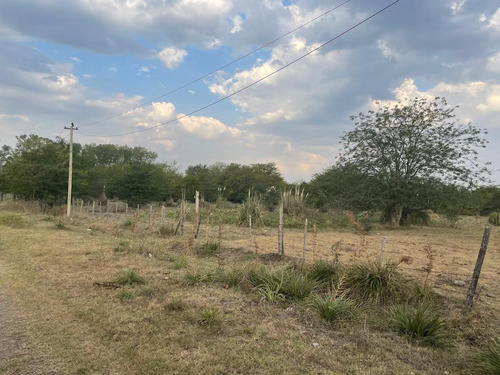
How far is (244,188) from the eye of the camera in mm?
47562

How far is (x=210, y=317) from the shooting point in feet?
14.3

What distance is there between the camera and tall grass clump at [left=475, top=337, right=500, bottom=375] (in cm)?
317

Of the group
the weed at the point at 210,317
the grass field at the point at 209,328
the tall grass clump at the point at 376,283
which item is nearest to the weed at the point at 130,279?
the grass field at the point at 209,328

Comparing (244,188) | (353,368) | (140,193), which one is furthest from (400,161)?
(244,188)

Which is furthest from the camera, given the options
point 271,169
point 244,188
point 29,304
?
point 271,169

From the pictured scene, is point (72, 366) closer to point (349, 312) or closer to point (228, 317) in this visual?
point (228, 317)

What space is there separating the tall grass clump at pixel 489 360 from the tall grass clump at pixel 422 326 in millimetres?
496

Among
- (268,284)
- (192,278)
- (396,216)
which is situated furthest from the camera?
(396,216)

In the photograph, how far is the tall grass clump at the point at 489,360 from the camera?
3168 mm

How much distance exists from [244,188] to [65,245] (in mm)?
37511

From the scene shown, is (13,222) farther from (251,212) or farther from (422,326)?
(422,326)

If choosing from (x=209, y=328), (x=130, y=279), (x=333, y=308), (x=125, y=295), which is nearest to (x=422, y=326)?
(x=333, y=308)

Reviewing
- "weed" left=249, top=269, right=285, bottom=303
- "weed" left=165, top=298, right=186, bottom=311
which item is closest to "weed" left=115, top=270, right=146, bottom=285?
"weed" left=165, top=298, right=186, bottom=311

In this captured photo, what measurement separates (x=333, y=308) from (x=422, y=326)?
1.05 m
